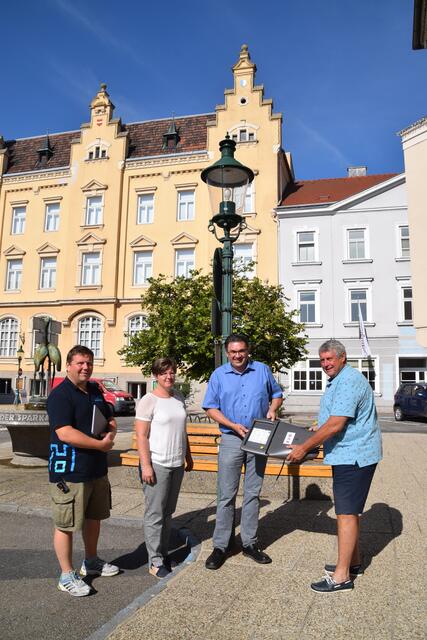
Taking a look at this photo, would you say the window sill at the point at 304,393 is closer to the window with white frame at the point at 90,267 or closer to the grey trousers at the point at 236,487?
the window with white frame at the point at 90,267

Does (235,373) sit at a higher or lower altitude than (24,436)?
higher

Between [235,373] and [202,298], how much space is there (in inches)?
429

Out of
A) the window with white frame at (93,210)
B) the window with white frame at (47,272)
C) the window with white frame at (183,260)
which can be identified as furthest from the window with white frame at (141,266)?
the window with white frame at (47,272)

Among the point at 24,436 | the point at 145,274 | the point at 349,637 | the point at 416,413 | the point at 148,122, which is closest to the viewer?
the point at 349,637

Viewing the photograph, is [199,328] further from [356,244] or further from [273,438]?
[356,244]

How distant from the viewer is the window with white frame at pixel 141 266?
3083 cm

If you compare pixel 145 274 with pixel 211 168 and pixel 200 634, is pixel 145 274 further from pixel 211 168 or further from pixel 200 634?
pixel 200 634

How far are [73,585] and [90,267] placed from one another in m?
29.1

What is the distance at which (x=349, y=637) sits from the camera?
286 centimetres

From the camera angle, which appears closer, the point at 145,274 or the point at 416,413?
the point at 416,413

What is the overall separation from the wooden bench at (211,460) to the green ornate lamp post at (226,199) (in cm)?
138

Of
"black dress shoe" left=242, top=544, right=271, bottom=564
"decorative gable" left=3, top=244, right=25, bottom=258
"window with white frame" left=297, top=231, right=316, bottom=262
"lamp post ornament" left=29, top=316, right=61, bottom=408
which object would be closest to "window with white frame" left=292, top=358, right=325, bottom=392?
"window with white frame" left=297, top=231, right=316, bottom=262

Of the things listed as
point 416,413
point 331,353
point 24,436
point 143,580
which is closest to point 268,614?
point 143,580

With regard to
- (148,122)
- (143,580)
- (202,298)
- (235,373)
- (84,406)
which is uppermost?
(148,122)
